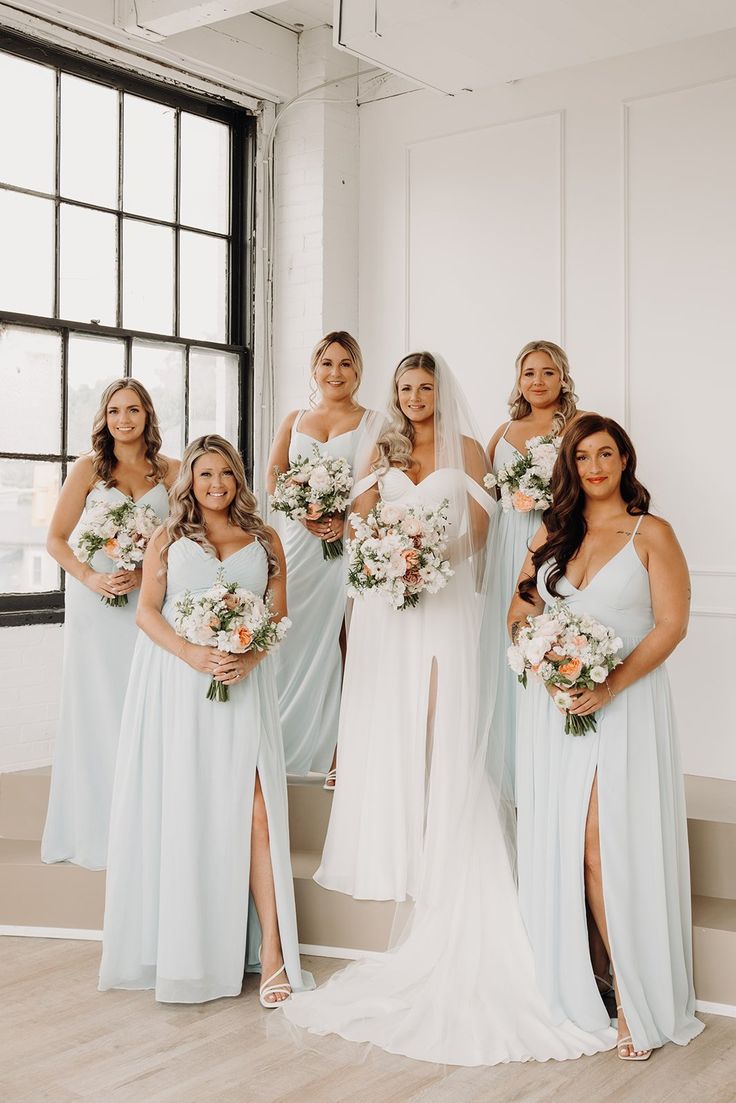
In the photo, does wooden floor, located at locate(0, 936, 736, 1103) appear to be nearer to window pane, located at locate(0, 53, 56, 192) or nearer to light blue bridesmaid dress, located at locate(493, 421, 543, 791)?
light blue bridesmaid dress, located at locate(493, 421, 543, 791)

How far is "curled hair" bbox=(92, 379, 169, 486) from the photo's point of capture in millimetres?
4883

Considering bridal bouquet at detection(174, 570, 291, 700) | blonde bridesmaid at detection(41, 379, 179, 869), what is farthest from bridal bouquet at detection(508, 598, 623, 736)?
blonde bridesmaid at detection(41, 379, 179, 869)

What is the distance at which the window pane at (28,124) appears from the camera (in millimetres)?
5859

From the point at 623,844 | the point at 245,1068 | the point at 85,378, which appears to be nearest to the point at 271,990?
the point at 245,1068

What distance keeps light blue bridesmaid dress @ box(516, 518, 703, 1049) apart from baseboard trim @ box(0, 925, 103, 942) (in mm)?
1937

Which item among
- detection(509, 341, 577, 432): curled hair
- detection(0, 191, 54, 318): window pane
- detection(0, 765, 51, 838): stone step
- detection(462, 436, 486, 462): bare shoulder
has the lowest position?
detection(0, 765, 51, 838): stone step

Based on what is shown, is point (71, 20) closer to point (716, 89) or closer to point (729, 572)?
point (716, 89)

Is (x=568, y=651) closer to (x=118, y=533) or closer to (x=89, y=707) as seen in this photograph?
(x=118, y=533)

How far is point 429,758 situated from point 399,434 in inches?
49.8

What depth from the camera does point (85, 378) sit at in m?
6.27

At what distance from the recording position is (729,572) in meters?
5.66

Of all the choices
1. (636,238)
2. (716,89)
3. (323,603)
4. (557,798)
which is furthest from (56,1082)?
(716,89)

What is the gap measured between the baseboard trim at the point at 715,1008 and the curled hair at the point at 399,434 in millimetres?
2203

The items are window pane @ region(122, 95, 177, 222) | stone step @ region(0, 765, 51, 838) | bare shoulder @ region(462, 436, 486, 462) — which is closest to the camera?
bare shoulder @ region(462, 436, 486, 462)
